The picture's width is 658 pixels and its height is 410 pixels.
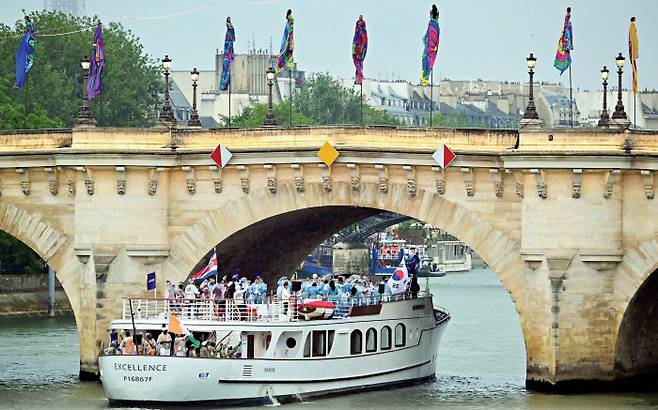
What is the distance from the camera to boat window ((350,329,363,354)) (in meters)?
61.5

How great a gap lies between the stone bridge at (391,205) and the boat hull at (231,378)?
4.93m

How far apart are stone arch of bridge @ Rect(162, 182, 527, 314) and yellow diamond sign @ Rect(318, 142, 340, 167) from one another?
914 millimetres

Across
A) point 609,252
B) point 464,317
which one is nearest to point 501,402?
point 609,252

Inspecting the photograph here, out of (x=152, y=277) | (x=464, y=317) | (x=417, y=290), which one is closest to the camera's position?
(x=152, y=277)

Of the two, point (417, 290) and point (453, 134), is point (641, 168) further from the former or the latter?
point (417, 290)

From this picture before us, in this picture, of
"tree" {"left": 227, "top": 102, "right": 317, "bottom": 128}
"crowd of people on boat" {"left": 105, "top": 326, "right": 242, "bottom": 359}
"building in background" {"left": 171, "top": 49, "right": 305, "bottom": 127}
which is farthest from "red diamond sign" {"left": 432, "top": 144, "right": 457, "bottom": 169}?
"building in background" {"left": 171, "top": 49, "right": 305, "bottom": 127}

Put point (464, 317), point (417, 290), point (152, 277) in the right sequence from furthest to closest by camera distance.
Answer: point (464, 317) → point (417, 290) → point (152, 277)

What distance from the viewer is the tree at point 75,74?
11125 cm

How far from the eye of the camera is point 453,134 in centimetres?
6022

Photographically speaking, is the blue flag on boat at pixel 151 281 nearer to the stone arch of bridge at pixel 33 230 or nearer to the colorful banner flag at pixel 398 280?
the stone arch of bridge at pixel 33 230

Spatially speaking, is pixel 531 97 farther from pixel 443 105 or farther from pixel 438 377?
pixel 443 105

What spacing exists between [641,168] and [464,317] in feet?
106

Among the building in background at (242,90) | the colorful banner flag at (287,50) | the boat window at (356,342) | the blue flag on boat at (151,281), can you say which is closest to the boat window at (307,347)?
the boat window at (356,342)

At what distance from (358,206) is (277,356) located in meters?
5.78
